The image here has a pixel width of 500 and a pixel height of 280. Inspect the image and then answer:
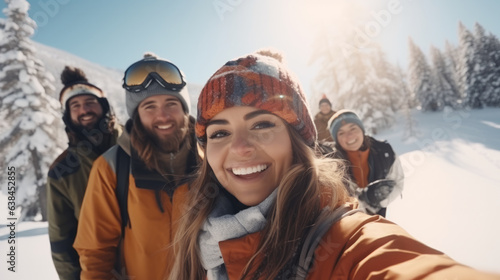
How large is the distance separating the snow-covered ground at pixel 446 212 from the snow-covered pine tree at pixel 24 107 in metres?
2.31

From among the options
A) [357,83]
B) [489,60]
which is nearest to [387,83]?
[357,83]

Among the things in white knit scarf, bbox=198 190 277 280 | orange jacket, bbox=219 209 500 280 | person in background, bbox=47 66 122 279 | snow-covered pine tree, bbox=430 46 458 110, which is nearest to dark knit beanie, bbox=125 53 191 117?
person in background, bbox=47 66 122 279

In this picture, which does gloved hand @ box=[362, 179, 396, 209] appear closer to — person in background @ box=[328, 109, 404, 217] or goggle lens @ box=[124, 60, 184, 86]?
person in background @ box=[328, 109, 404, 217]

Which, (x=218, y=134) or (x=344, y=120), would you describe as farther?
(x=344, y=120)

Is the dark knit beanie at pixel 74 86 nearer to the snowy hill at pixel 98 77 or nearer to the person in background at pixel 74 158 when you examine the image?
the person in background at pixel 74 158

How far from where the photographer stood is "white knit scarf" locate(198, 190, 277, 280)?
144 cm

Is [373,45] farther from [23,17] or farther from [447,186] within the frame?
[23,17]

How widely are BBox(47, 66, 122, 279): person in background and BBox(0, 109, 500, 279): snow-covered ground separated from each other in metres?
3.63

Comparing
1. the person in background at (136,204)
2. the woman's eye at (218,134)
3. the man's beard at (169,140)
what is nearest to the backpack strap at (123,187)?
the person in background at (136,204)

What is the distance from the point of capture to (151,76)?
9.75 feet

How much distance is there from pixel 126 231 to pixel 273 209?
69.9 inches

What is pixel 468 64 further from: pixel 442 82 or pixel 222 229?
pixel 222 229

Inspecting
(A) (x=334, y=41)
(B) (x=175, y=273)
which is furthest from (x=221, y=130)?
(A) (x=334, y=41)

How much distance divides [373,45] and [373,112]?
22.2 feet
